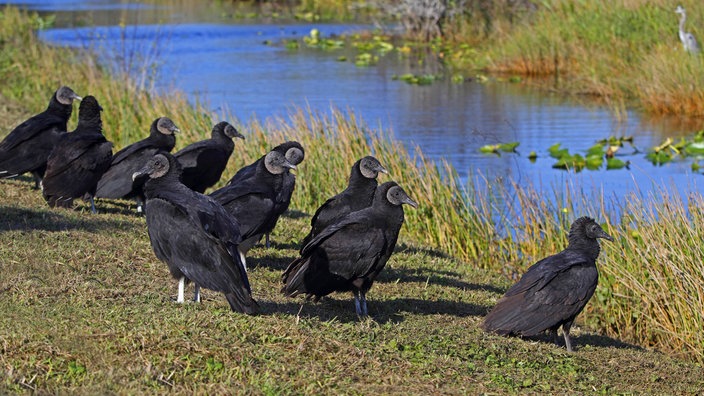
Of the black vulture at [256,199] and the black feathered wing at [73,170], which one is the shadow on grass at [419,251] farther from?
the black feathered wing at [73,170]

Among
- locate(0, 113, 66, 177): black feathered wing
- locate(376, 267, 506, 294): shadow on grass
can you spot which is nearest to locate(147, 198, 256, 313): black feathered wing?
locate(376, 267, 506, 294): shadow on grass

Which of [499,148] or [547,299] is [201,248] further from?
[499,148]

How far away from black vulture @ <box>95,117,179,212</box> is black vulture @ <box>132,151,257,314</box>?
2.41m

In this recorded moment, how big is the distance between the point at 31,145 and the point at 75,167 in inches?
30.4

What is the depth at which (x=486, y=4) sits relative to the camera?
2269 cm

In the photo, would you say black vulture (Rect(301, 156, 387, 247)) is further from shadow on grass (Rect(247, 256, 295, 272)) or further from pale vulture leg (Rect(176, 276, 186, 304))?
pale vulture leg (Rect(176, 276, 186, 304))

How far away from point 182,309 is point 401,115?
36.7 feet

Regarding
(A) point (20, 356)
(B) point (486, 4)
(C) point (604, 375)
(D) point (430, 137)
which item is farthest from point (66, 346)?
(B) point (486, 4)

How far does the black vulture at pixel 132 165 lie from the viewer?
25.4 feet

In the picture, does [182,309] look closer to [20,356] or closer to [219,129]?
[20,356]

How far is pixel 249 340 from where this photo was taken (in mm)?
4680

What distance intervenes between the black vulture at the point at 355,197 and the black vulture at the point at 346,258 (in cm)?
86

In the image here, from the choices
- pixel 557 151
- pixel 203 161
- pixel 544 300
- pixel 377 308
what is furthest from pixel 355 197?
pixel 557 151

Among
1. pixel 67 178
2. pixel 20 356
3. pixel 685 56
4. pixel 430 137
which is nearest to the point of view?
pixel 20 356
